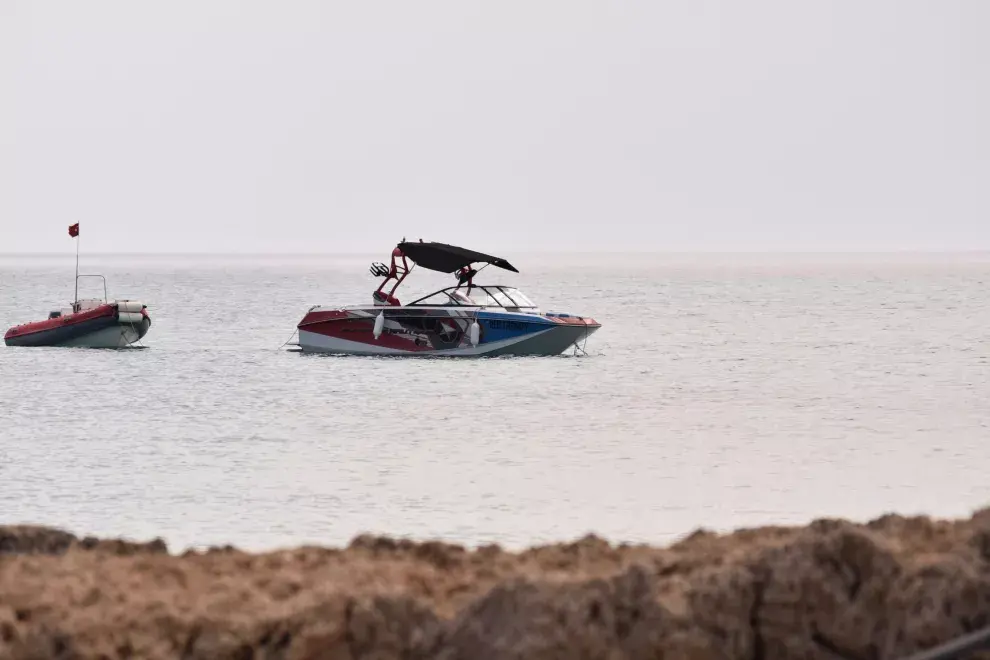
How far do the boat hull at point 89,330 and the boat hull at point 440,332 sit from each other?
7.10m

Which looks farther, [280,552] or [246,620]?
[280,552]

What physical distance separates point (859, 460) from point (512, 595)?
52.8ft

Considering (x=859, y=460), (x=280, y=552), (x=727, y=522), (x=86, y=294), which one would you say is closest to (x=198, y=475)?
(x=727, y=522)

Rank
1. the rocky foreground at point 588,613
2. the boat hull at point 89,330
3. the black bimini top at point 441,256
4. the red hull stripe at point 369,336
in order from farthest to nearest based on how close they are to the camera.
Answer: the boat hull at point 89,330, the red hull stripe at point 369,336, the black bimini top at point 441,256, the rocky foreground at point 588,613

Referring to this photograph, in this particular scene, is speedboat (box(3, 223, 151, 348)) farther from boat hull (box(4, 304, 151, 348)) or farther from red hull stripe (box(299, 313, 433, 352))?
red hull stripe (box(299, 313, 433, 352))

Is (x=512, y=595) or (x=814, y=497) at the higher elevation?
(x=512, y=595)

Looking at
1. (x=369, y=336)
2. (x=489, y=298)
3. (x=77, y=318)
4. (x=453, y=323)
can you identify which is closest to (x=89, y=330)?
(x=77, y=318)

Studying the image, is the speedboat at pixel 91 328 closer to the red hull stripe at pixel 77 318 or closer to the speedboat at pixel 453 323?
the red hull stripe at pixel 77 318

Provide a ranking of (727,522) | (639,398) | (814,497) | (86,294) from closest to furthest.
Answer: (727,522)
(814,497)
(639,398)
(86,294)

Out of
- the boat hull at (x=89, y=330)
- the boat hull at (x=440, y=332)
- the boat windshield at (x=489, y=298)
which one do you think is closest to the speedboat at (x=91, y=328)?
the boat hull at (x=89, y=330)

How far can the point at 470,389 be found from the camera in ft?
104

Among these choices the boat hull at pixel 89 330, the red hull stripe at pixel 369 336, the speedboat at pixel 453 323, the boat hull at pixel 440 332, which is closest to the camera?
the boat hull at pixel 440 332

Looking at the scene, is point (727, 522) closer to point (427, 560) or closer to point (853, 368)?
point (427, 560)

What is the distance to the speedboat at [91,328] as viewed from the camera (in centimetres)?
4322
